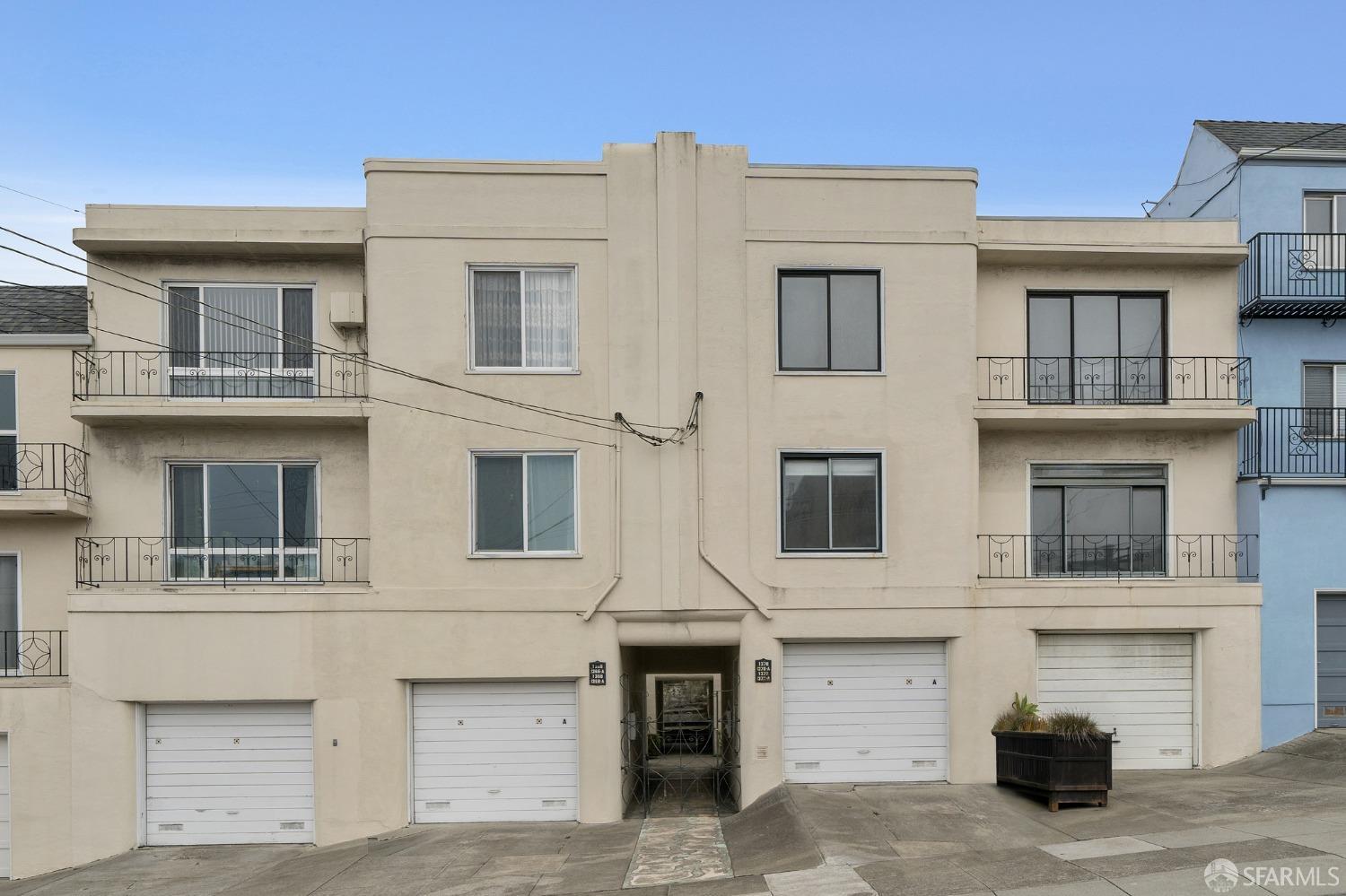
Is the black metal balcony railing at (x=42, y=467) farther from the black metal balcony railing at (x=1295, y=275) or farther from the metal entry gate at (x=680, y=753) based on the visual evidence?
the black metal balcony railing at (x=1295, y=275)

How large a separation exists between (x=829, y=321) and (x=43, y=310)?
12.6 metres

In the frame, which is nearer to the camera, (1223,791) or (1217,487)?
(1223,791)

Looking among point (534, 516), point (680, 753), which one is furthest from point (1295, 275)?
point (680, 753)

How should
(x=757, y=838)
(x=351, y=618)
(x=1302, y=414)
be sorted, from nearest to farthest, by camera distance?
(x=757, y=838) < (x=351, y=618) < (x=1302, y=414)

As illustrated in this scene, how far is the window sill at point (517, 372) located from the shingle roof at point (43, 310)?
20.5 ft

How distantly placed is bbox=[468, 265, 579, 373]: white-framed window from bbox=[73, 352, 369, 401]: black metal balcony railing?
2086mm

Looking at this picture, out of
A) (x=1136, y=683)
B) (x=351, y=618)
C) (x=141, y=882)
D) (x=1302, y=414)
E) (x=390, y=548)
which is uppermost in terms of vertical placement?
(x=1302, y=414)

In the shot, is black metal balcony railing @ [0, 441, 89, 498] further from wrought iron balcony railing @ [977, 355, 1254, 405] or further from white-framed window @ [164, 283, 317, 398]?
wrought iron balcony railing @ [977, 355, 1254, 405]

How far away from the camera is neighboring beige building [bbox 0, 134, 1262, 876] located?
15.0m

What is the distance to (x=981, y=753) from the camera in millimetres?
15273

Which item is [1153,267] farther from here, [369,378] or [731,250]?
[369,378]

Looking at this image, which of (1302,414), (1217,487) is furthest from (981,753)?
(1302,414)

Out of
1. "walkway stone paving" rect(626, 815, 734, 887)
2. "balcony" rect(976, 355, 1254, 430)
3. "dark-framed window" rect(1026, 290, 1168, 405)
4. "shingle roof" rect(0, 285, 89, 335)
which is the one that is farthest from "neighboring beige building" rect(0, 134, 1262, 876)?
"walkway stone paving" rect(626, 815, 734, 887)

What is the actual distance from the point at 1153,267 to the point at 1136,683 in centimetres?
672
